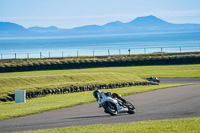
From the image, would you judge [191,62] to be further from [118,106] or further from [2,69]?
[118,106]

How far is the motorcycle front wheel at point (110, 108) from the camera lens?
1730cm

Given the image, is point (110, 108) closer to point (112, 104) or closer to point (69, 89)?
point (112, 104)

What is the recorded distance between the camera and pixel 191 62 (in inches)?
2272

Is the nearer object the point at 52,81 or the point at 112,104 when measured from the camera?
the point at 112,104

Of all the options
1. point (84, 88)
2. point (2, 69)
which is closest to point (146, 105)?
point (84, 88)

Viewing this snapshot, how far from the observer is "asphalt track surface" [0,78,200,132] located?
15.5 meters

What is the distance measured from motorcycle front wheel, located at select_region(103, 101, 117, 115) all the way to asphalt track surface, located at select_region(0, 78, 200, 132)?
0.73 feet

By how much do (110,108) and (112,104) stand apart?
7.8 inches

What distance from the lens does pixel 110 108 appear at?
1745 centimetres

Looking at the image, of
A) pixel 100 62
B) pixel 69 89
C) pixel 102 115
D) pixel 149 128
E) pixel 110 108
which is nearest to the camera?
pixel 149 128

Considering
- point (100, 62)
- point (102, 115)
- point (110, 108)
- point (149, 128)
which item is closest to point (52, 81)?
point (102, 115)

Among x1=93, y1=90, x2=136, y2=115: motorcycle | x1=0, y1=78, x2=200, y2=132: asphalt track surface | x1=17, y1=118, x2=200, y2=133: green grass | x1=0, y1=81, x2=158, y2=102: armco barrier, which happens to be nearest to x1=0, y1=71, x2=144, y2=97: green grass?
x1=0, y1=81, x2=158, y2=102: armco barrier

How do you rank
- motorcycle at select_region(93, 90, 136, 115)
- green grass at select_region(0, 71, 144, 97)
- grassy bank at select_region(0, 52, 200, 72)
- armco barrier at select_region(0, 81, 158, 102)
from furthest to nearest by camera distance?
grassy bank at select_region(0, 52, 200, 72)
green grass at select_region(0, 71, 144, 97)
armco barrier at select_region(0, 81, 158, 102)
motorcycle at select_region(93, 90, 136, 115)

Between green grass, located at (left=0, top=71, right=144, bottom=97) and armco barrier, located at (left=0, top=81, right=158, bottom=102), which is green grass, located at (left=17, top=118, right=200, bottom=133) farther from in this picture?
green grass, located at (left=0, top=71, right=144, bottom=97)
